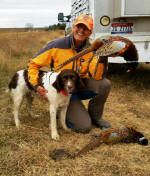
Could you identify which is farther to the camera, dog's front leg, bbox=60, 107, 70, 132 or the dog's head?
dog's front leg, bbox=60, 107, 70, 132

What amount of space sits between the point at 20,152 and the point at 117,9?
3.45 meters

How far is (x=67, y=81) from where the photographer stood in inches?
126

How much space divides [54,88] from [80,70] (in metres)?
0.56

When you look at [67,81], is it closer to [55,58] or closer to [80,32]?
[55,58]

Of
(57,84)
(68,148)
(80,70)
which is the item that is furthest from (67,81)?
(68,148)

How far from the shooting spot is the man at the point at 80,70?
11.5 ft

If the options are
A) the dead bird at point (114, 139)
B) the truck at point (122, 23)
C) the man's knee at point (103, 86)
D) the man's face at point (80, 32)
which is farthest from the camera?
the truck at point (122, 23)

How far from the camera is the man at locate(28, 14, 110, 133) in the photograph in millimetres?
3506

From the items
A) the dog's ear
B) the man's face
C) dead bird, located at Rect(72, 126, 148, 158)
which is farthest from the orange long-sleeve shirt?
dead bird, located at Rect(72, 126, 148, 158)

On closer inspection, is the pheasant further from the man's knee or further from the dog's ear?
the man's knee

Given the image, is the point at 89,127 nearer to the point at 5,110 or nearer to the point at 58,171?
the point at 58,171

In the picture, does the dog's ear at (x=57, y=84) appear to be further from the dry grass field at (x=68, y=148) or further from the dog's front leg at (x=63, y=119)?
the dry grass field at (x=68, y=148)

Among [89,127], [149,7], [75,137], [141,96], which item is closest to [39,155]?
[75,137]

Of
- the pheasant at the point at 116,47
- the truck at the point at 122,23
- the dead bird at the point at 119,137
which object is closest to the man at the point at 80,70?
the dead bird at the point at 119,137
